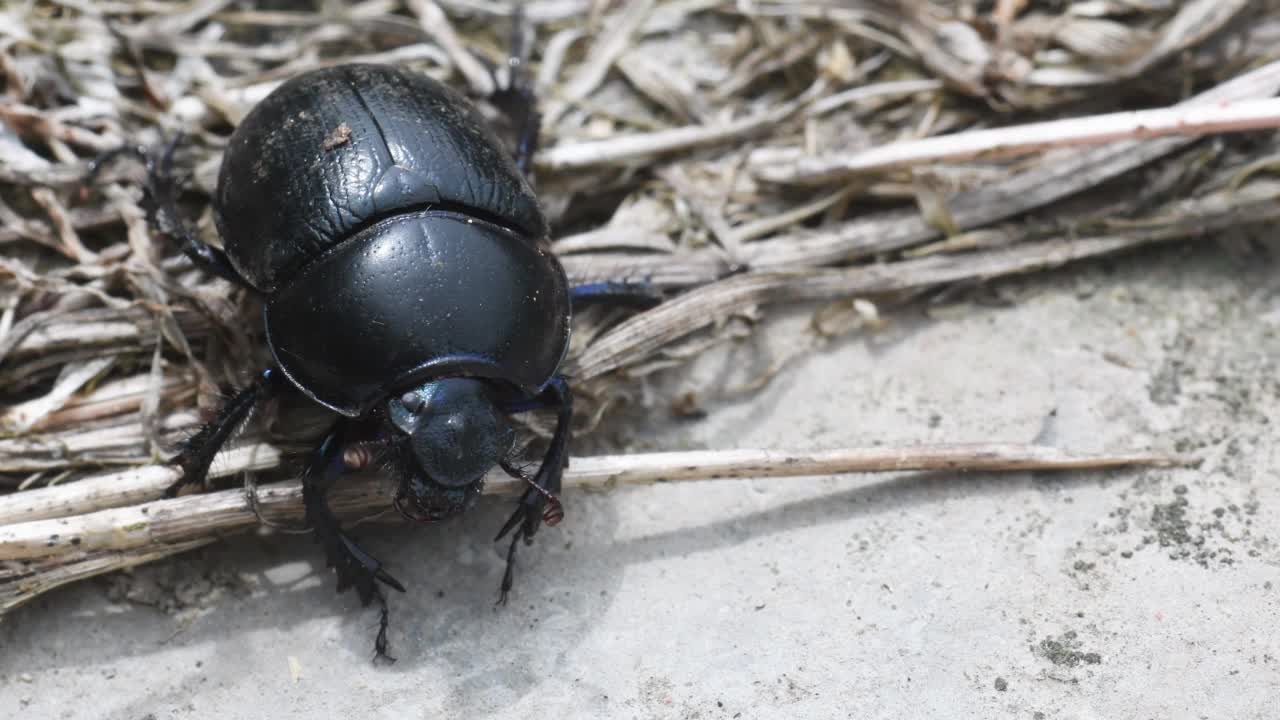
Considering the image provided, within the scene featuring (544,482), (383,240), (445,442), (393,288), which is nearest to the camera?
(445,442)

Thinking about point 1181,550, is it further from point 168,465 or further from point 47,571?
point 47,571

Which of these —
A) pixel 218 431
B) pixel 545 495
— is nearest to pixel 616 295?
pixel 545 495

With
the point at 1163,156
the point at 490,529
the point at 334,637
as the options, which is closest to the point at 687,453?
the point at 490,529

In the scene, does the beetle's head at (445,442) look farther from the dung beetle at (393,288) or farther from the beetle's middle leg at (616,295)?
the beetle's middle leg at (616,295)

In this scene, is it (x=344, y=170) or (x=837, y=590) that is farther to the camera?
(x=344, y=170)

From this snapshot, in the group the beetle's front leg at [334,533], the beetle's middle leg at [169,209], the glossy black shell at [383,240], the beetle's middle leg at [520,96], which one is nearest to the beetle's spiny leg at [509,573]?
the beetle's front leg at [334,533]

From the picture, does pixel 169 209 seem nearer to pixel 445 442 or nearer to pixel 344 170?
pixel 344 170

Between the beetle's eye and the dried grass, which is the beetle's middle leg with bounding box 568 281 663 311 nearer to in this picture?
the dried grass
